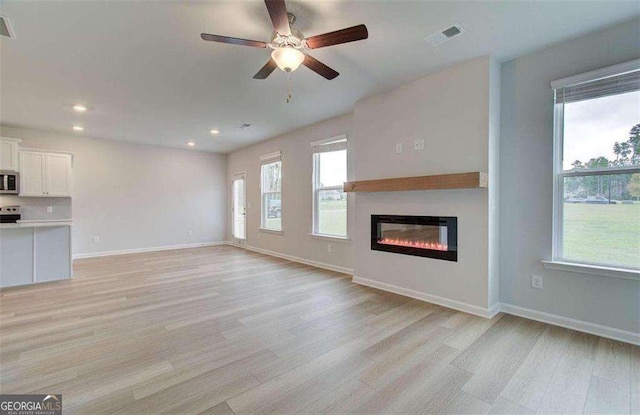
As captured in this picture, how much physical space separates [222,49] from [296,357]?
2862 millimetres

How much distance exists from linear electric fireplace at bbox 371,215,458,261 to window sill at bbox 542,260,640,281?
87 centimetres

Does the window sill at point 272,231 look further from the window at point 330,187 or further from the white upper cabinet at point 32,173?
the white upper cabinet at point 32,173

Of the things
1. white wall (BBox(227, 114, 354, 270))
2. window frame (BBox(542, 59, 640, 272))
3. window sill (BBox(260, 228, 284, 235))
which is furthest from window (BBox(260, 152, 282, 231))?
window frame (BBox(542, 59, 640, 272))

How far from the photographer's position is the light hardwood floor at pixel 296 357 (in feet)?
5.64

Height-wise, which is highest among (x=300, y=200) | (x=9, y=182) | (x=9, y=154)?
(x=9, y=154)

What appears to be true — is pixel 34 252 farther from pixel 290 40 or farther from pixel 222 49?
pixel 290 40

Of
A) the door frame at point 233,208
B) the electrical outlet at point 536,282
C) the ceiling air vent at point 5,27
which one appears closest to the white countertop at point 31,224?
the ceiling air vent at point 5,27

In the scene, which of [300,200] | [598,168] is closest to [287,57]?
[598,168]

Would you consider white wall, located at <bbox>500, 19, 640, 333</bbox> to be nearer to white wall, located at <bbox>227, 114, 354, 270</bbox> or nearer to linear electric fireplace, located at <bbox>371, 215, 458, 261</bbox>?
linear electric fireplace, located at <bbox>371, 215, 458, 261</bbox>

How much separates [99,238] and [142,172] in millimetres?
1775

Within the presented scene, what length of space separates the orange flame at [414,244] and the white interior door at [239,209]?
4.70m

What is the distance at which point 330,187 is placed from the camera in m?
5.17

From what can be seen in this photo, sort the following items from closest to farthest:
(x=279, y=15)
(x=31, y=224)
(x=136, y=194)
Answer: (x=279, y=15)
(x=31, y=224)
(x=136, y=194)

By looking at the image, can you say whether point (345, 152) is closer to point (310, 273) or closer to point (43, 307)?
point (310, 273)
